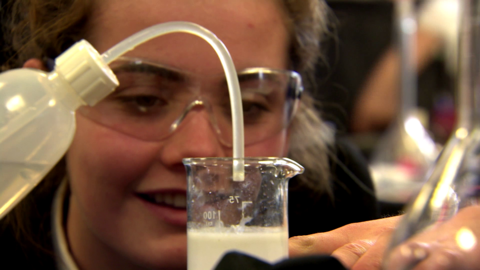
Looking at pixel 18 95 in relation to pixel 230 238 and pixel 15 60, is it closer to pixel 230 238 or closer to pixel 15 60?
pixel 230 238

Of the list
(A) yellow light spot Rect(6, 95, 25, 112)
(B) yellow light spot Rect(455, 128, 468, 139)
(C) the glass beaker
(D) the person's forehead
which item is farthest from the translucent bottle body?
(B) yellow light spot Rect(455, 128, 468, 139)

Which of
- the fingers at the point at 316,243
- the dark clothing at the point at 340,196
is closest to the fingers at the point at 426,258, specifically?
the fingers at the point at 316,243

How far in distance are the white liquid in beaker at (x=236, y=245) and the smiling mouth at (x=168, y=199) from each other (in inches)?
13.0

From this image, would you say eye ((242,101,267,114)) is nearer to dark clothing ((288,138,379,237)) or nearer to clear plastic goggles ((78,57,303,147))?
clear plastic goggles ((78,57,303,147))

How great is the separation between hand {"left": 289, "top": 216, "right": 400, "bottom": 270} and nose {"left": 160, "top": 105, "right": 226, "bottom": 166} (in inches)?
10.5

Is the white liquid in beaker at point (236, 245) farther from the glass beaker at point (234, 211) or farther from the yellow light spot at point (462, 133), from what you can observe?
the yellow light spot at point (462, 133)

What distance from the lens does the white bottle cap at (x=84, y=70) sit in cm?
55

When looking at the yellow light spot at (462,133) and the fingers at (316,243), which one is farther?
the yellow light spot at (462,133)

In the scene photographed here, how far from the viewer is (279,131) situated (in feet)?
3.19

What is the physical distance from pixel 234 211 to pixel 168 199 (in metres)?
0.36

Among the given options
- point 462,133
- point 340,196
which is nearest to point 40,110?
point 462,133

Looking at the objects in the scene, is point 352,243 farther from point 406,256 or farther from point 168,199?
point 168,199

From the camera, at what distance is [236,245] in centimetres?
49

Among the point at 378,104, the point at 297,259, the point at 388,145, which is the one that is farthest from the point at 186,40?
the point at 378,104
